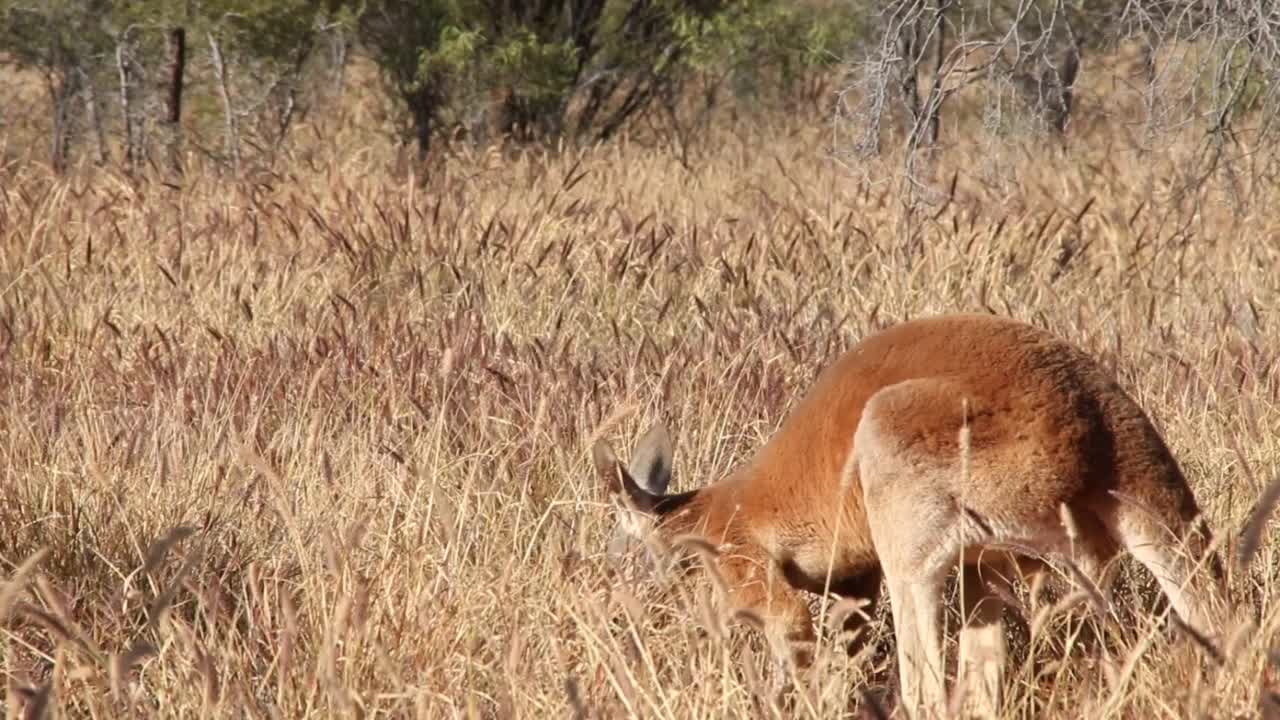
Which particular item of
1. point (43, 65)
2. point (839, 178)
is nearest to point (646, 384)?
point (839, 178)

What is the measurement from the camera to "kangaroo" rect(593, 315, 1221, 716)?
3.01 metres

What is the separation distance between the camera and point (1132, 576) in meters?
3.71

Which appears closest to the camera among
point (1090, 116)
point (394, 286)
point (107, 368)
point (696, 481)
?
point (696, 481)

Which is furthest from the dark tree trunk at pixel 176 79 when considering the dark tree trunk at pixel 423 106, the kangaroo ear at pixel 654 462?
the kangaroo ear at pixel 654 462

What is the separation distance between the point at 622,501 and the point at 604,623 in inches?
39.7

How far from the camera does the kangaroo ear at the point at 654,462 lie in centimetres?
371

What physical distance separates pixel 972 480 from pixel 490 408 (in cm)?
187

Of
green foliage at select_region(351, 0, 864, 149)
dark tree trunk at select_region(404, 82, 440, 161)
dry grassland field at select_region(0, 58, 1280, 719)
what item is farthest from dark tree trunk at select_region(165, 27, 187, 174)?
dark tree trunk at select_region(404, 82, 440, 161)

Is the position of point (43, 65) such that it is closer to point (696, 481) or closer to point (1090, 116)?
point (1090, 116)

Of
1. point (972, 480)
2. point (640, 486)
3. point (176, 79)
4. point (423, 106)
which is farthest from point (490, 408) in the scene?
point (423, 106)

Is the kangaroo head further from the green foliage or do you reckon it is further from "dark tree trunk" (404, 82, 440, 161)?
"dark tree trunk" (404, 82, 440, 161)

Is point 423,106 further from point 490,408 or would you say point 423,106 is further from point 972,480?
point 972,480

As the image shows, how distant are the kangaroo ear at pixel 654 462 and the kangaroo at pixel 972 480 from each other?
0.93 ft

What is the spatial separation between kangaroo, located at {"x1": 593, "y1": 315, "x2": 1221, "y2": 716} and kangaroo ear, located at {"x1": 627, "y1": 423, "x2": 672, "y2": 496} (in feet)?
0.93
